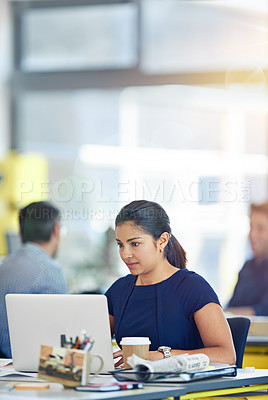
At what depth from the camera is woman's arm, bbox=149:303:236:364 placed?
99.0 inches

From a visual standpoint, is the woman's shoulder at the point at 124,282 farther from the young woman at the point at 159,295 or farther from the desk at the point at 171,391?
the desk at the point at 171,391

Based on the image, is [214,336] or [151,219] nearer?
[214,336]

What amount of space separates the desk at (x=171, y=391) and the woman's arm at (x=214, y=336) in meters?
0.10

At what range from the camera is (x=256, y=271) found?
501 cm

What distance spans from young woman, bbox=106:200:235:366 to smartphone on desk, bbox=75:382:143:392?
40cm

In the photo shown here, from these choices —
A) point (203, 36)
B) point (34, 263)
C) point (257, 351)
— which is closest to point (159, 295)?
point (34, 263)

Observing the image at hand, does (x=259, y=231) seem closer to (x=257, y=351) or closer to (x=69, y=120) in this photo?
(x=257, y=351)

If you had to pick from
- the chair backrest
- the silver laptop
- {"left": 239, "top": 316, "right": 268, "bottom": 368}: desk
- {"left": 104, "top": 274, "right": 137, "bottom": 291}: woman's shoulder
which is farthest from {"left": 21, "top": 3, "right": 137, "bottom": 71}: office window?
the silver laptop

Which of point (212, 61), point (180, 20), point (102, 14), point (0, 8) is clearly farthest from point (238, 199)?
point (0, 8)

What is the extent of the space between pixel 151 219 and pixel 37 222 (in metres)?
1.28

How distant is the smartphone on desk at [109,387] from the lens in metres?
2.15

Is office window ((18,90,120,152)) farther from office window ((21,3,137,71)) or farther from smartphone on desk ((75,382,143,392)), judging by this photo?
smartphone on desk ((75,382,143,392))

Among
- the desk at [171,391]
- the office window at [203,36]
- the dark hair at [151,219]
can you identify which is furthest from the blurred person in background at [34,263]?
the office window at [203,36]

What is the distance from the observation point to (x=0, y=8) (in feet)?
24.8
